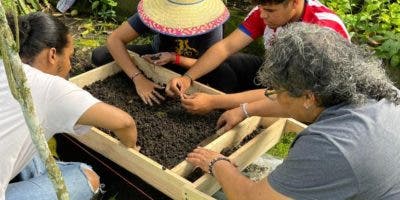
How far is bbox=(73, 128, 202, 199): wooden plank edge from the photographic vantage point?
7.81 ft

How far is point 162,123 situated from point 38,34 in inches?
39.5

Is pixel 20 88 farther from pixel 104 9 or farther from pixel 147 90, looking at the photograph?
pixel 104 9

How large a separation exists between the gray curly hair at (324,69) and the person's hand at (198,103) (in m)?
1.11

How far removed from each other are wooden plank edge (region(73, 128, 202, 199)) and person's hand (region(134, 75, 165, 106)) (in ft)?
1.84

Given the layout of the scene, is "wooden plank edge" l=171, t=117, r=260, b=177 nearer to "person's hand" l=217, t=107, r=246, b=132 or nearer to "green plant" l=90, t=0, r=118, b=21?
"person's hand" l=217, t=107, r=246, b=132

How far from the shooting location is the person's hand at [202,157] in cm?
235

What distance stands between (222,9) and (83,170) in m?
1.35

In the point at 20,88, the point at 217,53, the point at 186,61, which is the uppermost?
the point at 20,88

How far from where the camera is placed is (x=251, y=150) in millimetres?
2648

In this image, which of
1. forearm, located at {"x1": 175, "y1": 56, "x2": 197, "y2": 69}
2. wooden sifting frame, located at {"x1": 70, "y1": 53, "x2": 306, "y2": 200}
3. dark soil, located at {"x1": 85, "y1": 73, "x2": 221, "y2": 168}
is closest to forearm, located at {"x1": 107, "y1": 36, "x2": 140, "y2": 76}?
dark soil, located at {"x1": 85, "y1": 73, "x2": 221, "y2": 168}

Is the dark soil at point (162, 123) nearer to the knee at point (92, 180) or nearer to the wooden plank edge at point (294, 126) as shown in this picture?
the knee at point (92, 180)

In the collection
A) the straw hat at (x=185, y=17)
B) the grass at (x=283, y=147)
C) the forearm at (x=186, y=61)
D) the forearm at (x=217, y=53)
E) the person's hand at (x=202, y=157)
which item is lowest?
the grass at (x=283, y=147)

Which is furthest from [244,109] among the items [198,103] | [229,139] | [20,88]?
[20,88]

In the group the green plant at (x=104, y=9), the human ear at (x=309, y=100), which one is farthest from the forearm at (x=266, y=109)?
the green plant at (x=104, y=9)
